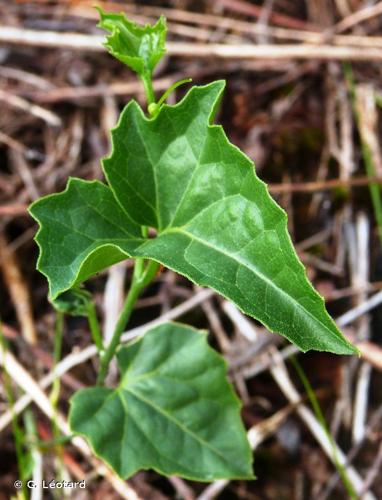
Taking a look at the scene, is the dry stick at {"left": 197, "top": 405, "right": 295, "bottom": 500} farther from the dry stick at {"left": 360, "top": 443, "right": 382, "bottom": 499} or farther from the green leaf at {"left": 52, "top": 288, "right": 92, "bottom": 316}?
the green leaf at {"left": 52, "top": 288, "right": 92, "bottom": 316}

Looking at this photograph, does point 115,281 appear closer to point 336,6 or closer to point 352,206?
point 352,206

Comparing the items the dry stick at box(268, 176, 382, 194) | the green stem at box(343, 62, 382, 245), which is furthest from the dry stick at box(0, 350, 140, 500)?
the green stem at box(343, 62, 382, 245)

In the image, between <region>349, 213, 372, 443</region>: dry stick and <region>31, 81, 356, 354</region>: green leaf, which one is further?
<region>349, 213, 372, 443</region>: dry stick

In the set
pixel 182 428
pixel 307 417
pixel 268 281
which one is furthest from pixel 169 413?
pixel 268 281

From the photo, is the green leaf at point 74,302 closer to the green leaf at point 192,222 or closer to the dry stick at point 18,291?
the green leaf at point 192,222

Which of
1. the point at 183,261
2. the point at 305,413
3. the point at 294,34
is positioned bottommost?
the point at 305,413

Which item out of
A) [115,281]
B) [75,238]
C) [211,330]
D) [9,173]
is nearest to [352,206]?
[211,330]
